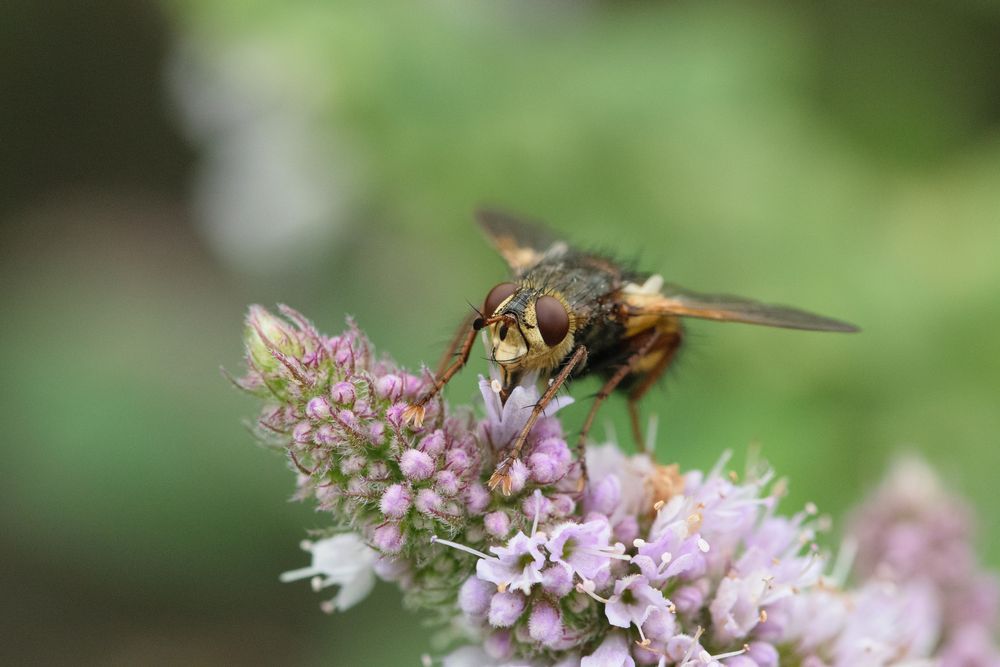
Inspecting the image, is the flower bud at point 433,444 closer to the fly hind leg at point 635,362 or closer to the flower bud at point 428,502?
the flower bud at point 428,502

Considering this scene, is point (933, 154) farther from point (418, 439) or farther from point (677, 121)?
point (418, 439)

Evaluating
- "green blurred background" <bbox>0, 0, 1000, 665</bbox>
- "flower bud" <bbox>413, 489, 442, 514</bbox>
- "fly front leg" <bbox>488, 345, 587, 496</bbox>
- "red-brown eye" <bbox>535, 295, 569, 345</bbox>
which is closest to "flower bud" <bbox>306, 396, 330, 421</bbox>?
"flower bud" <bbox>413, 489, 442, 514</bbox>

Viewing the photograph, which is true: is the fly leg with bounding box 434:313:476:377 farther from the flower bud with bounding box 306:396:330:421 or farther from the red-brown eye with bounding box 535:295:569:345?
the flower bud with bounding box 306:396:330:421

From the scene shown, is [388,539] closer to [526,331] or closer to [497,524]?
[497,524]

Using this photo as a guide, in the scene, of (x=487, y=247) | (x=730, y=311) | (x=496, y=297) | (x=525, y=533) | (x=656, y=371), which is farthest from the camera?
(x=487, y=247)

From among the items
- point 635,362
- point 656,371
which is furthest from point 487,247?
point 635,362

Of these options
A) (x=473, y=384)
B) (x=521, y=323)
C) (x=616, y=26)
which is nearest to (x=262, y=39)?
(x=616, y=26)
